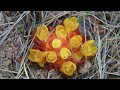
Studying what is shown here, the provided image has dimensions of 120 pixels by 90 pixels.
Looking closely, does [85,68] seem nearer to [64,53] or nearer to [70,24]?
[64,53]

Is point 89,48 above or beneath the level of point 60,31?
beneath

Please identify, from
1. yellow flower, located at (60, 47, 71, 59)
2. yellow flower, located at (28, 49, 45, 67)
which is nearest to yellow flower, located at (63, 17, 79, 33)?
yellow flower, located at (60, 47, 71, 59)

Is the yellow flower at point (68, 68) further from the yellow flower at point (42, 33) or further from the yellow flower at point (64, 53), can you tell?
the yellow flower at point (42, 33)

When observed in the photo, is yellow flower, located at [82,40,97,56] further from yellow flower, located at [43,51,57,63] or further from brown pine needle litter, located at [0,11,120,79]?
yellow flower, located at [43,51,57,63]

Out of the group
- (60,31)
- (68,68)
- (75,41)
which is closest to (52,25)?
(60,31)

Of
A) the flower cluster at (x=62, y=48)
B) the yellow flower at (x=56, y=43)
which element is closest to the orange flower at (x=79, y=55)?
the flower cluster at (x=62, y=48)

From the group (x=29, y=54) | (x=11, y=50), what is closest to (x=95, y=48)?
(x=29, y=54)

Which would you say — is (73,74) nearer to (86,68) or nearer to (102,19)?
(86,68)
